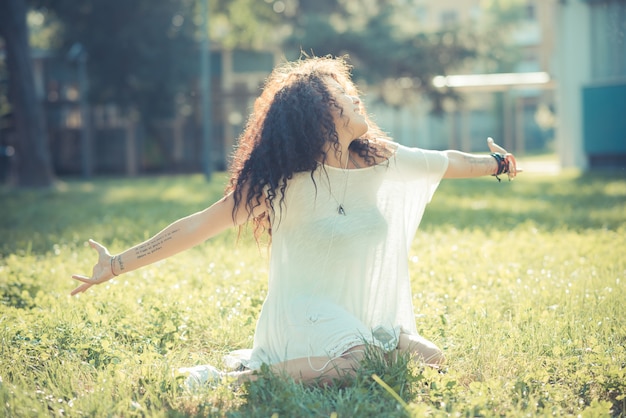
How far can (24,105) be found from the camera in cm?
1925

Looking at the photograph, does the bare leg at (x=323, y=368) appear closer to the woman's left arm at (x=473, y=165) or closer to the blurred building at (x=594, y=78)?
the woman's left arm at (x=473, y=165)

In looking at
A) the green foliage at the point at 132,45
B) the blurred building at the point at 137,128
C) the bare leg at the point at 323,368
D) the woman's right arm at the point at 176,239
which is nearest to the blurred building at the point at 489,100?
the blurred building at the point at 137,128

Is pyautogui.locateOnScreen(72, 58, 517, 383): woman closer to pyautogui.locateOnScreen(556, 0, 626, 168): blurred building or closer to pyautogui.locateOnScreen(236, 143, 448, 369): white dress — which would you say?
pyautogui.locateOnScreen(236, 143, 448, 369): white dress

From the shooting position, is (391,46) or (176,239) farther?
(391,46)

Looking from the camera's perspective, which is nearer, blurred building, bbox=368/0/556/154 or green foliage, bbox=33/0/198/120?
green foliage, bbox=33/0/198/120

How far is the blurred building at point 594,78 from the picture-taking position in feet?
64.1

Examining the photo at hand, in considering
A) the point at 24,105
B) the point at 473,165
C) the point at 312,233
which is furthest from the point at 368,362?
the point at 24,105

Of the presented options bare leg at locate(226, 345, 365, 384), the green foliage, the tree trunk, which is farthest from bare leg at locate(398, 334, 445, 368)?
the green foliage

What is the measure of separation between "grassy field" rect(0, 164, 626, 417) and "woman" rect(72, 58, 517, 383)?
9.1 inches

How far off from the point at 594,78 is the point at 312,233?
710 inches

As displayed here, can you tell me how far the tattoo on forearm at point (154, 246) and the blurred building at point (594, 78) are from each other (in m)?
17.9

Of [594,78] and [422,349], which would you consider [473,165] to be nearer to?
[422,349]

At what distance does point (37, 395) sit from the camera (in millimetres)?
3484

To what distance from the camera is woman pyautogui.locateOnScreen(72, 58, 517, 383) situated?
3631 mm
